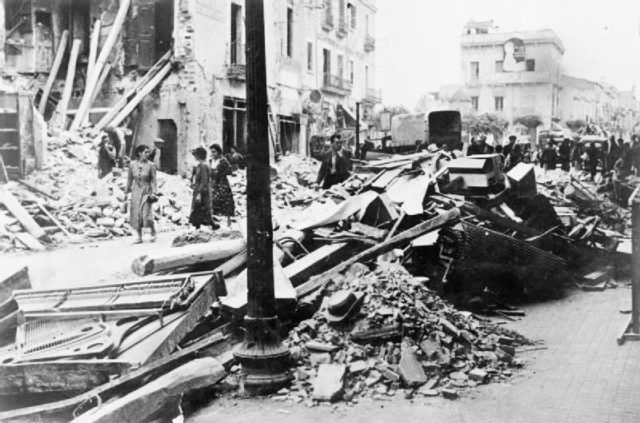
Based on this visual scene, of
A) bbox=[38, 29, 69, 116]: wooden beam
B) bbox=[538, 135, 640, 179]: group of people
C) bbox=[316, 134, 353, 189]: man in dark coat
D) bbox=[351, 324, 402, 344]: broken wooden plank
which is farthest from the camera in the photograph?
bbox=[38, 29, 69, 116]: wooden beam

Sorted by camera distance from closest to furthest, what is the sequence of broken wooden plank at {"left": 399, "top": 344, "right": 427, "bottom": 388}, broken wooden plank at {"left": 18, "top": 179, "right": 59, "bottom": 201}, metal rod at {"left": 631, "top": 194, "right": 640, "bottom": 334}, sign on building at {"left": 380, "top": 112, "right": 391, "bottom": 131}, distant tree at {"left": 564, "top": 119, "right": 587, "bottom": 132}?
broken wooden plank at {"left": 399, "top": 344, "right": 427, "bottom": 388}, metal rod at {"left": 631, "top": 194, "right": 640, "bottom": 334}, broken wooden plank at {"left": 18, "top": 179, "right": 59, "bottom": 201}, sign on building at {"left": 380, "top": 112, "right": 391, "bottom": 131}, distant tree at {"left": 564, "top": 119, "right": 587, "bottom": 132}

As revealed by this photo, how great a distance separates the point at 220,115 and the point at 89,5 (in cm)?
557

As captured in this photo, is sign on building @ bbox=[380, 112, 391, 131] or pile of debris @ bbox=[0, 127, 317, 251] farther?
sign on building @ bbox=[380, 112, 391, 131]

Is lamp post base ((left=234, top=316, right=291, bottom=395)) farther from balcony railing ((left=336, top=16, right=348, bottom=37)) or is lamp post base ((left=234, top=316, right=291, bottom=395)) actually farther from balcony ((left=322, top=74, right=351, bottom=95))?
balcony railing ((left=336, top=16, right=348, bottom=37))

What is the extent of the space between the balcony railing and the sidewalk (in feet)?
104

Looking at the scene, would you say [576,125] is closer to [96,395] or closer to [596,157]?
[596,157]

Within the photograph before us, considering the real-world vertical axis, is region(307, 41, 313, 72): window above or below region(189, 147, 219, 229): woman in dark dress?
above

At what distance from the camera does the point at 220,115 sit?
2242 centimetres

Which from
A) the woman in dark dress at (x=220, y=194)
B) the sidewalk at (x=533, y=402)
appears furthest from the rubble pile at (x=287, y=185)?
the sidewalk at (x=533, y=402)

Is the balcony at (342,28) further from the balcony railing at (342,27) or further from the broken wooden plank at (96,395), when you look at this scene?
the broken wooden plank at (96,395)

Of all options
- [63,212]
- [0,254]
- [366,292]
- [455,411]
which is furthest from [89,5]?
[455,411]

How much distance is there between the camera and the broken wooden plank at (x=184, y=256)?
7.48 meters

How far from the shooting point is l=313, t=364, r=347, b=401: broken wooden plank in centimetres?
555

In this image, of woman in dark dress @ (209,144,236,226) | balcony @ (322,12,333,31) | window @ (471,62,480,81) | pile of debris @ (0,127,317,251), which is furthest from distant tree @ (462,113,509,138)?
woman in dark dress @ (209,144,236,226)
